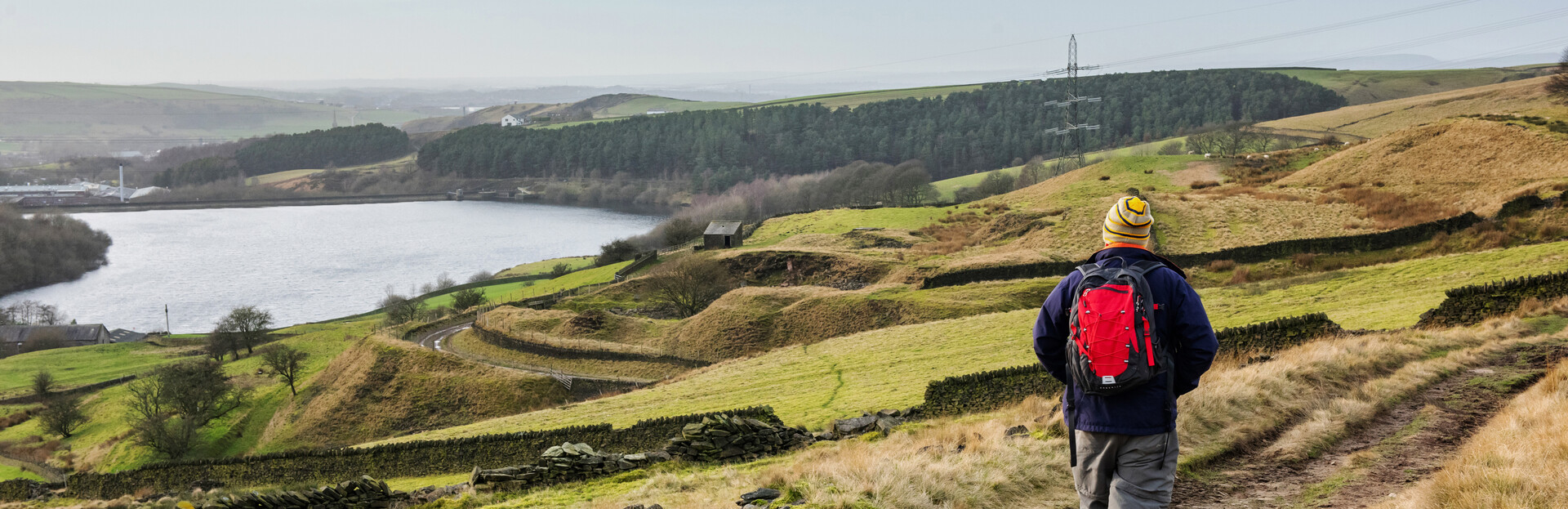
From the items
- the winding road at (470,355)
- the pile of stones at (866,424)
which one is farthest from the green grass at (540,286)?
the pile of stones at (866,424)

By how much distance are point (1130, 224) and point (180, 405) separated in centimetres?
5432

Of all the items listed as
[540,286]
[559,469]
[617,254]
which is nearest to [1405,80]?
[617,254]

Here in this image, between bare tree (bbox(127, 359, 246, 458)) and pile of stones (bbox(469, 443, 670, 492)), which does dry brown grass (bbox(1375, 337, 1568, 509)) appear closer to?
pile of stones (bbox(469, 443, 670, 492))

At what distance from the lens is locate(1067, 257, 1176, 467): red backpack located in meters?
5.55

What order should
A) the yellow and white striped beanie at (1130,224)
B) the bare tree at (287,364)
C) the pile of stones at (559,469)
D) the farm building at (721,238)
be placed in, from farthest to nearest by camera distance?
the farm building at (721,238), the bare tree at (287,364), the pile of stones at (559,469), the yellow and white striped beanie at (1130,224)

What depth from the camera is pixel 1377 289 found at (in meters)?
27.2

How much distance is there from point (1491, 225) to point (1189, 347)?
38.9 m

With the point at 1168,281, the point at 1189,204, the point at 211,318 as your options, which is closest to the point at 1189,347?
the point at 1168,281

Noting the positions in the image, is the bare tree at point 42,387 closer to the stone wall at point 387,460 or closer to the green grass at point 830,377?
the stone wall at point 387,460

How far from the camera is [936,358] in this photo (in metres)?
27.8

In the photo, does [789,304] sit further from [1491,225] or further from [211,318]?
[211,318]

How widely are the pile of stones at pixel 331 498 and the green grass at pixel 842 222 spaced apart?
60038 mm

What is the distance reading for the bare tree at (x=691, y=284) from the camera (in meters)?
59.5

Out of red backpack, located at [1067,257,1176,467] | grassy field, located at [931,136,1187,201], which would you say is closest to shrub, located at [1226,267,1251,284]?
red backpack, located at [1067,257,1176,467]
